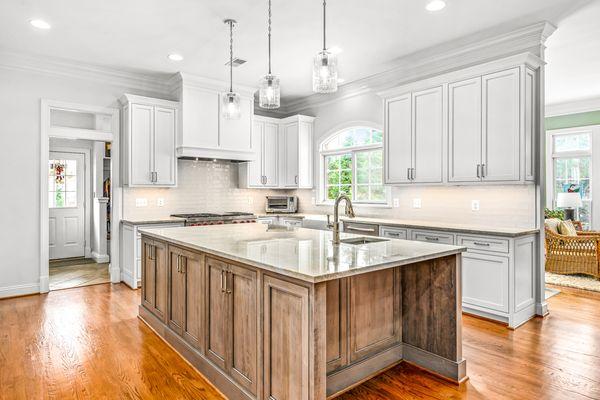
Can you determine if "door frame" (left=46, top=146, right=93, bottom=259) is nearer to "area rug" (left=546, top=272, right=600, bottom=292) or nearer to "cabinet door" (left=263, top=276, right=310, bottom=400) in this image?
"cabinet door" (left=263, top=276, right=310, bottom=400)

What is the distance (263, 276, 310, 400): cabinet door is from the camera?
1.81 metres

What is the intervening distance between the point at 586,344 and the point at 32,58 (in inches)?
256

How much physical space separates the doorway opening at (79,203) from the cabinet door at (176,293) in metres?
4.22

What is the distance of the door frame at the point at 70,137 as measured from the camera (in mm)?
4789

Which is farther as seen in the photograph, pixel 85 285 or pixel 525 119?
pixel 85 285

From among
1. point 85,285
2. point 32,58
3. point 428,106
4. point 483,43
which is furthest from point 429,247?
point 32,58

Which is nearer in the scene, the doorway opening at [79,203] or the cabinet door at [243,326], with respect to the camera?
the cabinet door at [243,326]

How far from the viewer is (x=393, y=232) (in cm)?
444

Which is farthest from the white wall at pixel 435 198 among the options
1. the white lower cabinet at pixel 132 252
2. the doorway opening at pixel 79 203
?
the doorway opening at pixel 79 203

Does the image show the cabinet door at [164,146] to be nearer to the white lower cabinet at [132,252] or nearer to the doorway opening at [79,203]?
the white lower cabinet at [132,252]

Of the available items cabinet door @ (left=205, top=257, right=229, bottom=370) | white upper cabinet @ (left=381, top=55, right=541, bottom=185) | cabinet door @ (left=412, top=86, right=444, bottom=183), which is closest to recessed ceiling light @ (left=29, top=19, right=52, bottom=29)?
cabinet door @ (left=205, top=257, right=229, bottom=370)

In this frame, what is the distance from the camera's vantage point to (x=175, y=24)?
3.80 m

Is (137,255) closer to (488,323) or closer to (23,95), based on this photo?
(23,95)

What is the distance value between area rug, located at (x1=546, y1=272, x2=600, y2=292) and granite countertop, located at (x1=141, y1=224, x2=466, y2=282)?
11.7 ft
